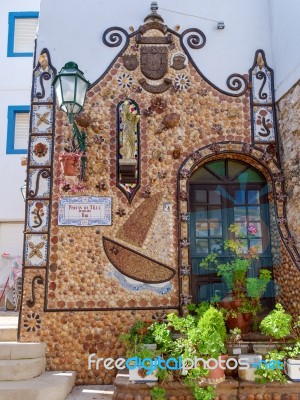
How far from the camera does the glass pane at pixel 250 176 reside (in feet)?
21.2

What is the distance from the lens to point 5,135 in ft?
33.4

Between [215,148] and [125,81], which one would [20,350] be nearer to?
[215,148]

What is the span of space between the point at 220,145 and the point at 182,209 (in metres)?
1.15

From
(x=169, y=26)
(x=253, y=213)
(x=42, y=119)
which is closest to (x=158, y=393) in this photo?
(x=253, y=213)

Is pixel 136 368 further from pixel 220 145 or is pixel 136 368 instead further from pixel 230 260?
pixel 220 145

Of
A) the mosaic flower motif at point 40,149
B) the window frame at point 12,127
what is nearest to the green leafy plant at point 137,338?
the mosaic flower motif at point 40,149

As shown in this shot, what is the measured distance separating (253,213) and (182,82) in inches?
91.1

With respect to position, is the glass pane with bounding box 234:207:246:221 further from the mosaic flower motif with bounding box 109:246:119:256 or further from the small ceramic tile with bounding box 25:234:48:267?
the small ceramic tile with bounding box 25:234:48:267

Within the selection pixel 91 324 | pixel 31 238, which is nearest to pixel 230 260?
pixel 91 324

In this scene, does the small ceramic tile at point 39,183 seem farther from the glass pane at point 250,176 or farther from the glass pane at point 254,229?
the glass pane at point 254,229

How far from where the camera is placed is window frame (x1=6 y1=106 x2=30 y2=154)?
10.1 metres

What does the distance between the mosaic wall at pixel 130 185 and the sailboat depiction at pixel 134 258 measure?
0.01 meters

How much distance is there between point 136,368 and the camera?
184 inches

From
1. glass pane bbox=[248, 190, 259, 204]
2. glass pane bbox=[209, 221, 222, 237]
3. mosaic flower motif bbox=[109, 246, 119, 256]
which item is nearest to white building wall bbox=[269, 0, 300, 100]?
glass pane bbox=[248, 190, 259, 204]
